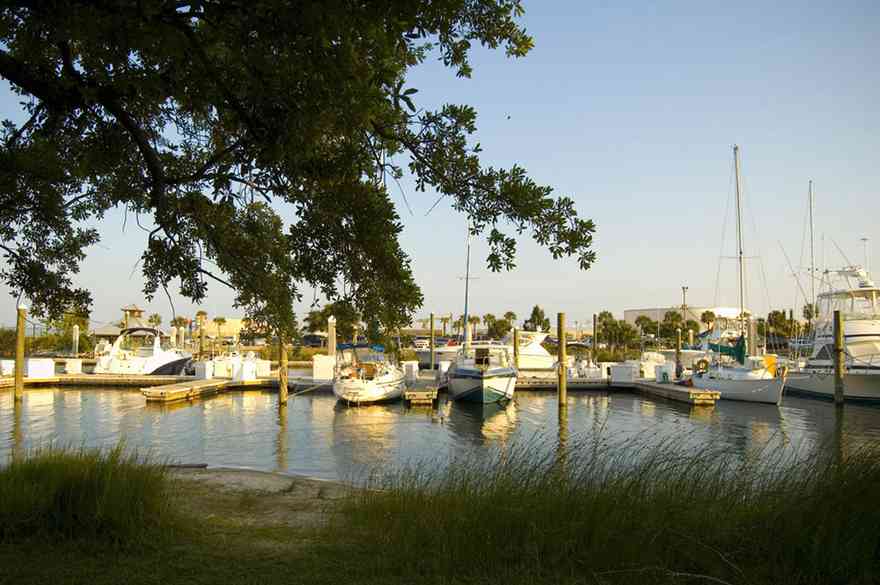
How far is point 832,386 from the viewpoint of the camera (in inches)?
1415

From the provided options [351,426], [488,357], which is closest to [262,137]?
[351,426]

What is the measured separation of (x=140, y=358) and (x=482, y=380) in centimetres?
2271

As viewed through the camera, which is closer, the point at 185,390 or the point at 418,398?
the point at 418,398

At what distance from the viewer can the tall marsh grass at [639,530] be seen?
5.64m

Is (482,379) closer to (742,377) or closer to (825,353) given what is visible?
(742,377)

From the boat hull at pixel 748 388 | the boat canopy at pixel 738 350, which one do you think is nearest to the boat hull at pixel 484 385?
the boat hull at pixel 748 388

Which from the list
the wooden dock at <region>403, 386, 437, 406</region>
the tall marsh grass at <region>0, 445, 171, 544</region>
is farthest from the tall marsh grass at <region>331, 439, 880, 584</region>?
the wooden dock at <region>403, 386, 437, 406</region>

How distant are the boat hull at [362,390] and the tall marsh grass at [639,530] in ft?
82.5

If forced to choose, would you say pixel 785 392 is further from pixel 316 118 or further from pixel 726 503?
pixel 316 118

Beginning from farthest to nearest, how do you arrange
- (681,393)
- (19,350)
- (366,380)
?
(681,393), (366,380), (19,350)

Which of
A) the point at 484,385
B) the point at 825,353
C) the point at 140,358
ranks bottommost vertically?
the point at 484,385

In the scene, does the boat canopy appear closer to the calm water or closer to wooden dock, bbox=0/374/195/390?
the calm water

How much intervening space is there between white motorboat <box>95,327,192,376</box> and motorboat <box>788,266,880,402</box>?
124 feet

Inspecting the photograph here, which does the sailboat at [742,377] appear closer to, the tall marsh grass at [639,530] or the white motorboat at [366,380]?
the white motorboat at [366,380]
